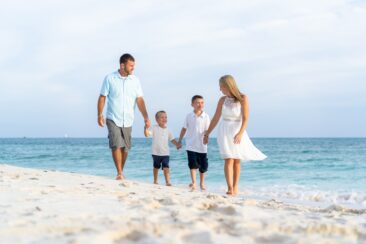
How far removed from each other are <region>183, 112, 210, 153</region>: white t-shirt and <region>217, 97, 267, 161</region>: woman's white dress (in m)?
1.18

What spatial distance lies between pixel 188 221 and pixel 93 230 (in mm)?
590

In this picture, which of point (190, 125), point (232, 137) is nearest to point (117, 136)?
point (190, 125)

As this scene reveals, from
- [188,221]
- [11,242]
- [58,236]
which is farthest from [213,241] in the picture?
[11,242]

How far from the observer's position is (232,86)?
21.1 feet

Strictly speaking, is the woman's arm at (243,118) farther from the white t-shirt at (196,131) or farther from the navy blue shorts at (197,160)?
the navy blue shorts at (197,160)

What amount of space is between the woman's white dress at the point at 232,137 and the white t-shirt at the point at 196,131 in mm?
1179

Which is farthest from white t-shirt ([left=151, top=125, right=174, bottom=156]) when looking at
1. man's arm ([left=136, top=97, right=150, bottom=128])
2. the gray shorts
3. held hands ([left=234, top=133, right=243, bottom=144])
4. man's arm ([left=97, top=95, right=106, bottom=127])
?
held hands ([left=234, top=133, right=243, bottom=144])

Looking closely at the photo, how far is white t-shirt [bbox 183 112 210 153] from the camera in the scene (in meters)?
7.70

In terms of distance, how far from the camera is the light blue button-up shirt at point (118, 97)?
23.3ft

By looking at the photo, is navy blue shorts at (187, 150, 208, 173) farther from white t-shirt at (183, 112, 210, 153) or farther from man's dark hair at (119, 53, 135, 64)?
man's dark hair at (119, 53, 135, 64)

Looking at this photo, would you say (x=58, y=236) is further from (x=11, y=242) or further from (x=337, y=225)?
(x=337, y=225)

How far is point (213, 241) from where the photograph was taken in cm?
250

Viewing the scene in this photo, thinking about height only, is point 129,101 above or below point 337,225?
above

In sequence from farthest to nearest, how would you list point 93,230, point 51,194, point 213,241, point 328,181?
point 328,181, point 51,194, point 93,230, point 213,241
